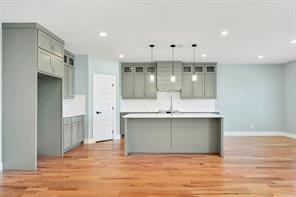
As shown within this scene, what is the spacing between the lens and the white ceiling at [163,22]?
359 centimetres

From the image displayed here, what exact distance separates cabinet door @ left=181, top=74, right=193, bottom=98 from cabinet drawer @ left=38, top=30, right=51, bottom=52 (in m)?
5.01

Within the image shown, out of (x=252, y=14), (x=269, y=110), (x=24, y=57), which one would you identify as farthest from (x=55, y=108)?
(x=269, y=110)

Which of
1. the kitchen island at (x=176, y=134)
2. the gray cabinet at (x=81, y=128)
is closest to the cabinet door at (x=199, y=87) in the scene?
the kitchen island at (x=176, y=134)

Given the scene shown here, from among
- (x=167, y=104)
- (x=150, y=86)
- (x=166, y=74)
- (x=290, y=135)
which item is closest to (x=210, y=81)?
(x=166, y=74)

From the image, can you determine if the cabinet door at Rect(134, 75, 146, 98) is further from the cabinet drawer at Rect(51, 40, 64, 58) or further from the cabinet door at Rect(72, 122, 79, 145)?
the cabinet drawer at Rect(51, 40, 64, 58)

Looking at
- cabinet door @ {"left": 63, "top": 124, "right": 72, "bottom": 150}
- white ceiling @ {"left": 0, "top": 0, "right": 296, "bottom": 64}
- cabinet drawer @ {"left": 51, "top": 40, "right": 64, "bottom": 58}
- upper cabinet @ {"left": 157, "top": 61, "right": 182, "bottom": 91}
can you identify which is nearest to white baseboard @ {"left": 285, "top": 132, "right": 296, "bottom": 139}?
white ceiling @ {"left": 0, "top": 0, "right": 296, "bottom": 64}

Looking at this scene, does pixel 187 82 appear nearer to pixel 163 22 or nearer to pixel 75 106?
pixel 75 106

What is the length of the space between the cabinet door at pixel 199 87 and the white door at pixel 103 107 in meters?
2.85

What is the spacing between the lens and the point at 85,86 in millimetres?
7246

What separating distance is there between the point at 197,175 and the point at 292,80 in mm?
6086

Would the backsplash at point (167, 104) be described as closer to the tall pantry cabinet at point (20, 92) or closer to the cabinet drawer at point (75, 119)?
the cabinet drawer at point (75, 119)

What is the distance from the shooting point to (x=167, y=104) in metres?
8.98

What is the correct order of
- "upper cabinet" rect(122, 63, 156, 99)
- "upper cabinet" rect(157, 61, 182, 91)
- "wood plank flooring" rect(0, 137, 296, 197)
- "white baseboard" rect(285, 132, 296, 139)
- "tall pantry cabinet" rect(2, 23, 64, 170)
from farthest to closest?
"upper cabinet" rect(122, 63, 156, 99) < "upper cabinet" rect(157, 61, 182, 91) < "white baseboard" rect(285, 132, 296, 139) < "tall pantry cabinet" rect(2, 23, 64, 170) < "wood plank flooring" rect(0, 137, 296, 197)

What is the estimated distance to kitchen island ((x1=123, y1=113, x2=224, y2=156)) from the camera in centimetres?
581
